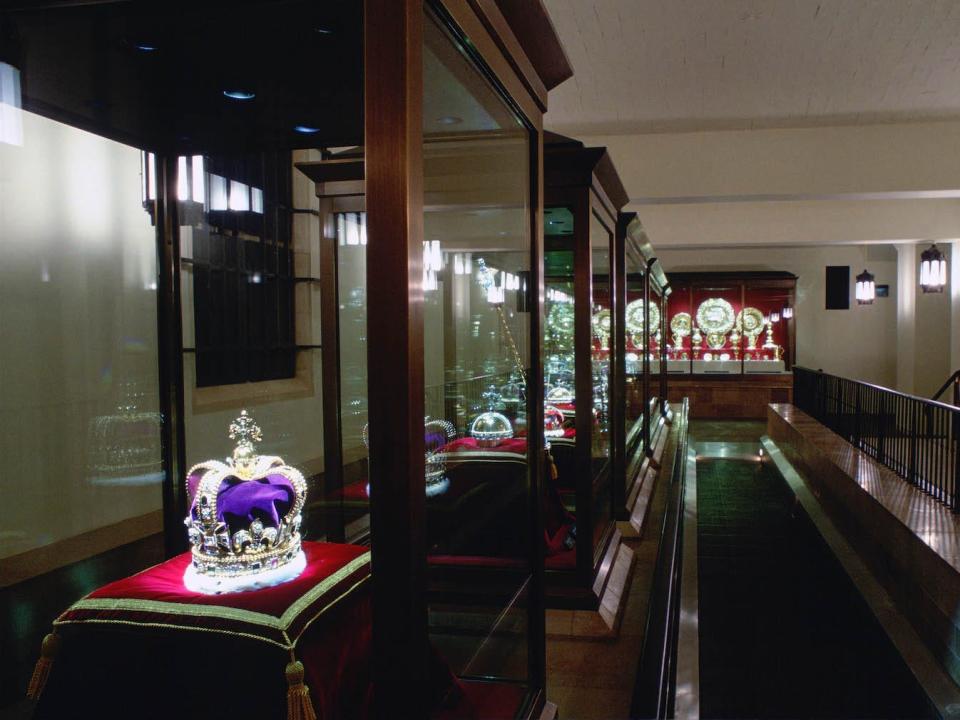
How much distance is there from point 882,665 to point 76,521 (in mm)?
4689

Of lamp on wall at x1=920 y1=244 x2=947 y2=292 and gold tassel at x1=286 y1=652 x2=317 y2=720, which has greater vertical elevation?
lamp on wall at x1=920 y1=244 x2=947 y2=292

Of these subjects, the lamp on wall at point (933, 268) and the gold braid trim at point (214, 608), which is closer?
the gold braid trim at point (214, 608)

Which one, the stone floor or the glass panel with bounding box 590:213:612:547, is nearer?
the stone floor

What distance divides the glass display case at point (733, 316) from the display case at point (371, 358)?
1496 centimetres

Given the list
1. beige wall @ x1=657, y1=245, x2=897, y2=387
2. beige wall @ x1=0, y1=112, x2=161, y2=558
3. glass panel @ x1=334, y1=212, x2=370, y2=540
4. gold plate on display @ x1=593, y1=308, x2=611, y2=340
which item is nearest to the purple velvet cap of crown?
glass panel @ x1=334, y1=212, x2=370, y2=540

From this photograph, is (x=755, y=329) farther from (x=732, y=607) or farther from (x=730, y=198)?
(x=732, y=607)

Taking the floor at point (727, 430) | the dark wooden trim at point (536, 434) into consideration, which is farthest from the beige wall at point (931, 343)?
the dark wooden trim at point (536, 434)

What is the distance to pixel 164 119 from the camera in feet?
8.04

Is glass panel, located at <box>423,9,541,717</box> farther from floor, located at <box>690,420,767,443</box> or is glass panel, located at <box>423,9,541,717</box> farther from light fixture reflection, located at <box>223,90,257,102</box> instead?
floor, located at <box>690,420,767,443</box>

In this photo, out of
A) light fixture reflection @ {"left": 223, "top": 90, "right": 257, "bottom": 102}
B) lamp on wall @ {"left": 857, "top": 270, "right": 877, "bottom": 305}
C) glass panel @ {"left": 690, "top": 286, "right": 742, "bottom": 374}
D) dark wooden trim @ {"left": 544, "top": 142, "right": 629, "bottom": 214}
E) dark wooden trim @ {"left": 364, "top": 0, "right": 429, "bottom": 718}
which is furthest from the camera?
glass panel @ {"left": 690, "top": 286, "right": 742, "bottom": 374}

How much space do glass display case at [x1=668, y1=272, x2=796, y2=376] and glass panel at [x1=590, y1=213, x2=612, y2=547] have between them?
42.0 ft

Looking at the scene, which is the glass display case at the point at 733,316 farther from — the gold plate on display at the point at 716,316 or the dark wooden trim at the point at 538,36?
the dark wooden trim at the point at 538,36

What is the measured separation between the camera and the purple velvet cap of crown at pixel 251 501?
6.77ft

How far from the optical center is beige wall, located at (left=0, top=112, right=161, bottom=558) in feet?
12.9
